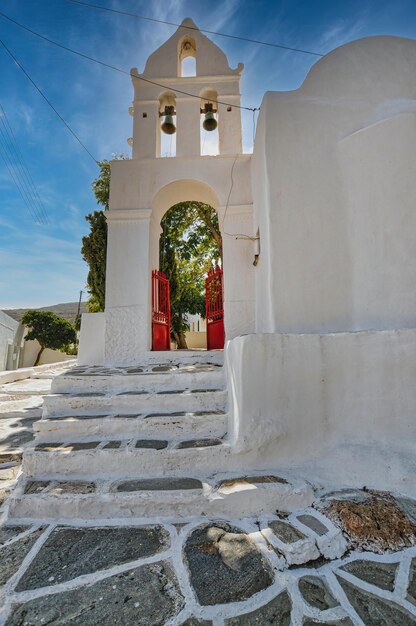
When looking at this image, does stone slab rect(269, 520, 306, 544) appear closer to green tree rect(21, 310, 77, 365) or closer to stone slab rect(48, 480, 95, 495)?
stone slab rect(48, 480, 95, 495)

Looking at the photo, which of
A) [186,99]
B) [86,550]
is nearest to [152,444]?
[86,550]

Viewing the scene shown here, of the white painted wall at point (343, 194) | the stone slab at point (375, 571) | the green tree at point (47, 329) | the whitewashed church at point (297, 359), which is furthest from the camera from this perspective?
the green tree at point (47, 329)

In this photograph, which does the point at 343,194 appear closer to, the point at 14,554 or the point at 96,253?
the point at 14,554

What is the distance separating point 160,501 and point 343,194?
137 inches

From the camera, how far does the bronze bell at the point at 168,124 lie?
19.5 feet

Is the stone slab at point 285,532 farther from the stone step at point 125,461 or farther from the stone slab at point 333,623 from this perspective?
the stone step at point 125,461

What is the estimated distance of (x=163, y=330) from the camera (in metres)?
5.83

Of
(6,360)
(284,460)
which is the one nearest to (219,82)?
(284,460)

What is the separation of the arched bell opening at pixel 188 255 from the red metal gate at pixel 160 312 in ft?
0.06

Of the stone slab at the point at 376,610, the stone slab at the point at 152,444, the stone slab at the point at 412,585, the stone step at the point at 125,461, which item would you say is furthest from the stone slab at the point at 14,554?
the stone slab at the point at 412,585

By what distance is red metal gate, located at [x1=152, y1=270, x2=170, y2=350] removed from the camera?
5465 mm

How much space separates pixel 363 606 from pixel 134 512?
4.71 ft

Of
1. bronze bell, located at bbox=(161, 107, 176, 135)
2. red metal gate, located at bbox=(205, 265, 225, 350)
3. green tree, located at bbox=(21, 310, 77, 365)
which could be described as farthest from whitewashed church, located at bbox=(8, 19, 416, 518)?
green tree, located at bbox=(21, 310, 77, 365)

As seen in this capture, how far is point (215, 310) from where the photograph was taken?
19.2 feet
